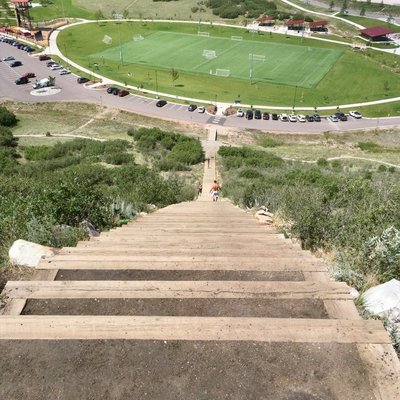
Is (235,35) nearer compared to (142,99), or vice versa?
(142,99)

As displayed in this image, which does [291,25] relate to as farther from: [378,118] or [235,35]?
[378,118]

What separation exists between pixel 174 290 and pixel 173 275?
92 centimetres

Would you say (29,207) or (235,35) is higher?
(29,207)

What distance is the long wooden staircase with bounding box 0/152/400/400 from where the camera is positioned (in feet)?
14.5

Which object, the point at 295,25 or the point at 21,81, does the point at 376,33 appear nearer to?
the point at 295,25

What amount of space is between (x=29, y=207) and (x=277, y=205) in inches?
399

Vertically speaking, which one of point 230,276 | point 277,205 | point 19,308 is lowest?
point 277,205

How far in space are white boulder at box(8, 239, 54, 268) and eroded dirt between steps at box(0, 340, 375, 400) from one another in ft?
12.4

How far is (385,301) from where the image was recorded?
745cm

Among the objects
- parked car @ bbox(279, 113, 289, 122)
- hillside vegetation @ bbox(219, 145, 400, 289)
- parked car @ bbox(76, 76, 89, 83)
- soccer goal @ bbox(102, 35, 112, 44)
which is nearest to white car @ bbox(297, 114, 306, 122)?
parked car @ bbox(279, 113, 289, 122)

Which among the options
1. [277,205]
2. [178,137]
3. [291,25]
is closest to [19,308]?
[277,205]

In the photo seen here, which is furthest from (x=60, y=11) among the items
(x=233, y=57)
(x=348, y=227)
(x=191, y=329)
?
(x=191, y=329)

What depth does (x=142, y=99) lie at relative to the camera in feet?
232

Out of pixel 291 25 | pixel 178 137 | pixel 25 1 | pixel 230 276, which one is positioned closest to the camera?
pixel 230 276
